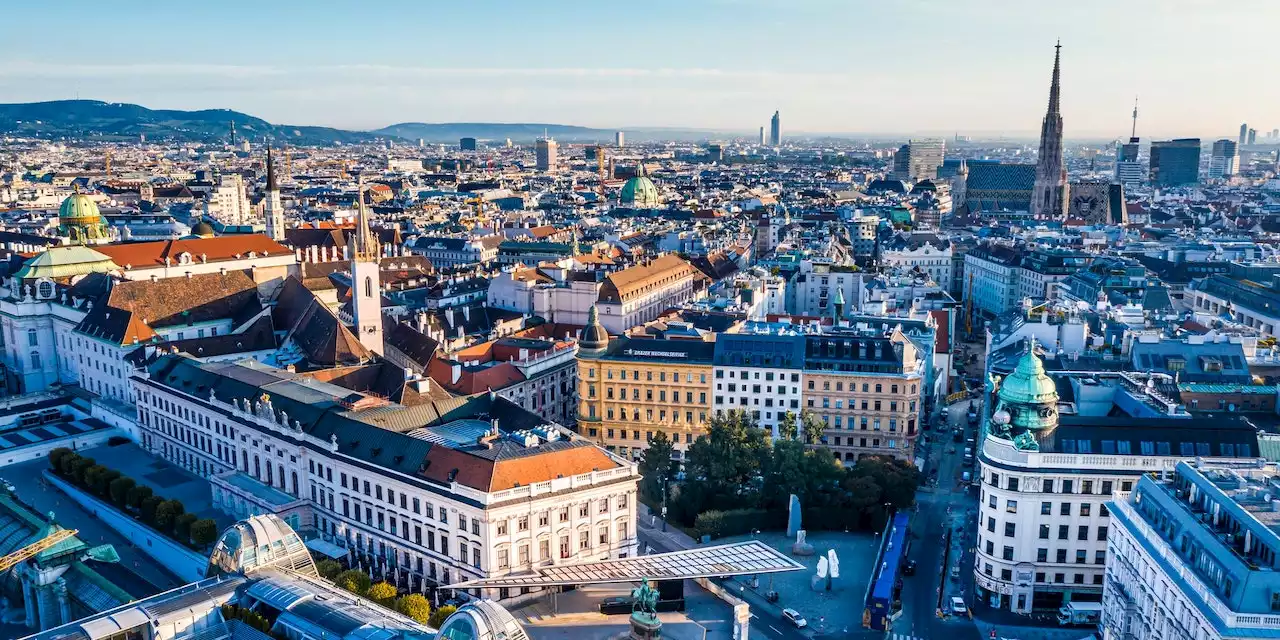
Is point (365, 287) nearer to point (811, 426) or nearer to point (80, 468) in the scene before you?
point (80, 468)

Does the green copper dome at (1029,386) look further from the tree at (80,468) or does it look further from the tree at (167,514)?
the tree at (80,468)

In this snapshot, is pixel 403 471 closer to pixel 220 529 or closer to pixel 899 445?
pixel 220 529

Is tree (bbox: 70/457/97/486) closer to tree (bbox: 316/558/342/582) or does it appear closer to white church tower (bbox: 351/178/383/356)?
white church tower (bbox: 351/178/383/356)

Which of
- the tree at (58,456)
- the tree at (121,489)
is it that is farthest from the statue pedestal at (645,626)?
the tree at (58,456)

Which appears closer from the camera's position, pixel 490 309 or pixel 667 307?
pixel 490 309

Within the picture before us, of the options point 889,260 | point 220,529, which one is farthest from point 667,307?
point 220,529
